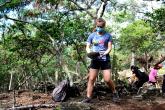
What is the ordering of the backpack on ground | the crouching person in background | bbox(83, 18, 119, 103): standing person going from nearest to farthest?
bbox(83, 18, 119, 103): standing person < the backpack on ground < the crouching person in background

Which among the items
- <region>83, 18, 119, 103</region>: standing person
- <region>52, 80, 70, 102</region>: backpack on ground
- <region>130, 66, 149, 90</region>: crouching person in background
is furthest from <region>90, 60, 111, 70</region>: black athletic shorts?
<region>130, 66, 149, 90</region>: crouching person in background

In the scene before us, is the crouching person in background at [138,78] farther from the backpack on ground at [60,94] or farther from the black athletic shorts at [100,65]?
the black athletic shorts at [100,65]

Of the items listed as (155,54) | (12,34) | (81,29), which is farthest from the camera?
(155,54)

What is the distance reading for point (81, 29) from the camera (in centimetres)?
1386

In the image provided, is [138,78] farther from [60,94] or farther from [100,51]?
[100,51]

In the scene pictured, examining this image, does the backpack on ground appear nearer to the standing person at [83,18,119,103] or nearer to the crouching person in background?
the standing person at [83,18,119,103]

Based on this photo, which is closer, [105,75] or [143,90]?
[105,75]

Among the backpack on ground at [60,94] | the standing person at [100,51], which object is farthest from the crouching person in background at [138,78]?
the standing person at [100,51]

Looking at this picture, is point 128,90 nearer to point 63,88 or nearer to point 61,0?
point 63,88

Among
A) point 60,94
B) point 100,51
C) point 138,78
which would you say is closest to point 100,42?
point 100,51

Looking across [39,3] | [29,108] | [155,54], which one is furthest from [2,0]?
[155,54]

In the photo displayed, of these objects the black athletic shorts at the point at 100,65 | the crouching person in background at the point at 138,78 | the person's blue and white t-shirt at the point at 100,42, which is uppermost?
the person's blue and white t-shirt at the point at 100,42

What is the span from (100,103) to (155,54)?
27491 mm

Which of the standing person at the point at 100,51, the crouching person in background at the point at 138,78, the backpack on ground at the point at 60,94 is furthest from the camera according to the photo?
the crouching person in background at the point at 138,78
